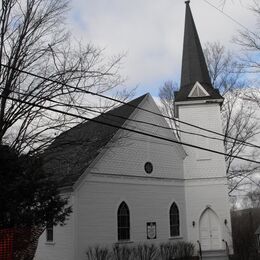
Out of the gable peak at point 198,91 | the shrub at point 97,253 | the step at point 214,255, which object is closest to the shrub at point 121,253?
the shrub at point 97,253

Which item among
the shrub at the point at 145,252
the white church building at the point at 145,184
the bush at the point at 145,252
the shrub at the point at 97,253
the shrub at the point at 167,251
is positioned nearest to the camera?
the shrub at the point at 97,253

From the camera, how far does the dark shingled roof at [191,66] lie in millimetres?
28922

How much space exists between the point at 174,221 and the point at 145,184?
10.0 feet

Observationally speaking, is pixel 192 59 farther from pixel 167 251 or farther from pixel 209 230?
pixel 167 251

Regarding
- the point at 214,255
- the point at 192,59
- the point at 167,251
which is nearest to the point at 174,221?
the point at 167,251

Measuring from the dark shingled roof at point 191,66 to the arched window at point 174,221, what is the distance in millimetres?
7065

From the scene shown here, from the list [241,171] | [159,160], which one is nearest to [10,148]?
[159,160]

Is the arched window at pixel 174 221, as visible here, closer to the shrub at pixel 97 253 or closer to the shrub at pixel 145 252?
the shrub at pixel 145 252

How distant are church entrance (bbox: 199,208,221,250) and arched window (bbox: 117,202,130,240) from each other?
17.1 ft

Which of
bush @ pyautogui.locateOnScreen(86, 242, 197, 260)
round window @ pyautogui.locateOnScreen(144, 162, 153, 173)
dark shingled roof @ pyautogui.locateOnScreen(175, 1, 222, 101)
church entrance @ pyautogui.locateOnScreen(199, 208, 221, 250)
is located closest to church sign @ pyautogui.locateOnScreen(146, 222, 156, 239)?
bush @ pyautogui.locateOnScreen(86, 242, 197, 260)

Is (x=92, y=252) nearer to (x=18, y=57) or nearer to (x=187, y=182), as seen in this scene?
(x=187, y=182)

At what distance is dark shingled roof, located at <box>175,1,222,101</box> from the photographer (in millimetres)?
28922

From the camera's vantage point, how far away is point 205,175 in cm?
2681

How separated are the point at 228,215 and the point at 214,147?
4.26m
